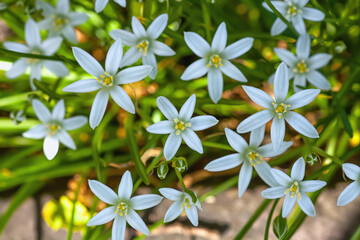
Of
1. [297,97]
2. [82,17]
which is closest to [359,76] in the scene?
[297,97]

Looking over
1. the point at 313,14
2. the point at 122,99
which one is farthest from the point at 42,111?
the point at 313,14

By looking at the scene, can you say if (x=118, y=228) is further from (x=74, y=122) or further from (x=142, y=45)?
(x=142, y=45)

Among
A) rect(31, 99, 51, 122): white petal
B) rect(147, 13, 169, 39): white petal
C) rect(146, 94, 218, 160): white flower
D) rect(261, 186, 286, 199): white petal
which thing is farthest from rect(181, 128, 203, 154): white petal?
rect(31, 99, 51, 122): white petal

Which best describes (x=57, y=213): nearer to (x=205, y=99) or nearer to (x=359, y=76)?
(x=205, y=99)

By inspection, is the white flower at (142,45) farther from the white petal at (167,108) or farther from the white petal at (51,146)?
the white petal at (51,146)

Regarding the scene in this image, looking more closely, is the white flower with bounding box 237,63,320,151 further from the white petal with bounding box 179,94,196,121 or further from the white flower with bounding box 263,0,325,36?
the white flower with bounding box 263,0,325,36

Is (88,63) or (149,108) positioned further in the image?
(149,108)
